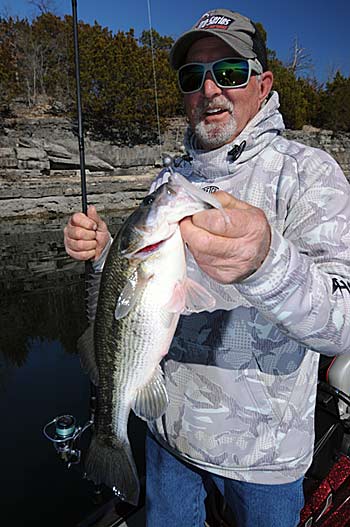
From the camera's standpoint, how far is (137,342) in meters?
1.59

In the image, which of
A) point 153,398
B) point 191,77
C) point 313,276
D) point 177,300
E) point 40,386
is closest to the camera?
point 313,276

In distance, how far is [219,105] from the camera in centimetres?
201

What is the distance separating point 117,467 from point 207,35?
78.8 inches

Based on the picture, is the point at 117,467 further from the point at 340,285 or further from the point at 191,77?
the point at 191,77

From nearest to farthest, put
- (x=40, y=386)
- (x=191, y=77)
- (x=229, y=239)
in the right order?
(x=229, y=239) → (x=191, y=77) → (x=40, y=386)

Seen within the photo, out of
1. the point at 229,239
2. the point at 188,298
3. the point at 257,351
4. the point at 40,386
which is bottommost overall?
the point at 40,386

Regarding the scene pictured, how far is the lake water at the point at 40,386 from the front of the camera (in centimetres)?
426

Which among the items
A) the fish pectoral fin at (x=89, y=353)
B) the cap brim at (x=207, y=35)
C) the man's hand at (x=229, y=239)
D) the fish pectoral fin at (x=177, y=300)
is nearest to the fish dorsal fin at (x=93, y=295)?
the fish pectoral fin at (x=89, y=353)

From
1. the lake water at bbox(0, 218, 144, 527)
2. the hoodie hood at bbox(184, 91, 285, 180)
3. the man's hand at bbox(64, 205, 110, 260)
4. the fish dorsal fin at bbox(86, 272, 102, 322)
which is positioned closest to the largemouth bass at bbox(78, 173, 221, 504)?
the fish dorsal fin at bbox(86, 272, 102, 322)

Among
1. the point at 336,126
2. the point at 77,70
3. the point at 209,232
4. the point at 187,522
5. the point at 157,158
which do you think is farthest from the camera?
the point at 336,126

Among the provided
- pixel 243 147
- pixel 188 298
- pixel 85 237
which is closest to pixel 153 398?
pixel 188 298

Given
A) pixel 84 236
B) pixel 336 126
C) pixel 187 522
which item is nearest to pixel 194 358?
pixel 84 236

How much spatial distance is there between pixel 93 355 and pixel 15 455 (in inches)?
144

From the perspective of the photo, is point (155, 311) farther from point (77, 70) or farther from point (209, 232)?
point (77, 70)
